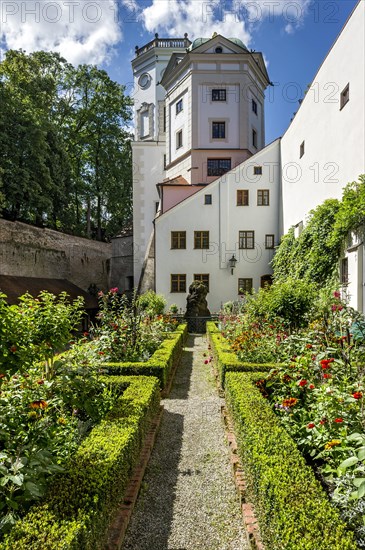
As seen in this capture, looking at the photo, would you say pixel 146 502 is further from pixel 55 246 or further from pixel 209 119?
pixel 209 119

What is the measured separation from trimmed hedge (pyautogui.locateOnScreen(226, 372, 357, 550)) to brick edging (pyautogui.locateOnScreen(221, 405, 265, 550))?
0.47ft

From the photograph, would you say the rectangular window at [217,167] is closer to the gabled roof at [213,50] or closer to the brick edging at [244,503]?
the gabled roof at [213,50]

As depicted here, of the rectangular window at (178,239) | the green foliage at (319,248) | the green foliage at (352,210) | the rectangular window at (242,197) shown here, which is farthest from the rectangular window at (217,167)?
the green foliage at (352,210)

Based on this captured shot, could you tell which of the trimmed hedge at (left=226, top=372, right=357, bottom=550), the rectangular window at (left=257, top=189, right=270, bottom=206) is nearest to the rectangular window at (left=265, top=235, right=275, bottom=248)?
the rectangular window at (left=257, top=189, right=270, bottom=206)

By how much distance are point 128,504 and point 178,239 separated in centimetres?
1825

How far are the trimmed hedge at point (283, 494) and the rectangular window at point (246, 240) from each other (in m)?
17.5

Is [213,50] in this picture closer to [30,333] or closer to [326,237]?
[326,237]

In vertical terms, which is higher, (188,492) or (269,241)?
(269,241)

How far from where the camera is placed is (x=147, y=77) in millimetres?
33438

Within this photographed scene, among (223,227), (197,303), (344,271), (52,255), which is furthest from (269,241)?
(52,255)

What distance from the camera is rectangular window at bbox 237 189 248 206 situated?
2125 centimetres

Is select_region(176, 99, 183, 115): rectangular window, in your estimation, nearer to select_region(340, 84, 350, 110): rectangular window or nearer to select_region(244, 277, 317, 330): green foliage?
select_region(340, 84, 350, 110): rectangular window

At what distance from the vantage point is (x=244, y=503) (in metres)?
3.79

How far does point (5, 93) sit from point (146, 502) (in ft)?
74.7
